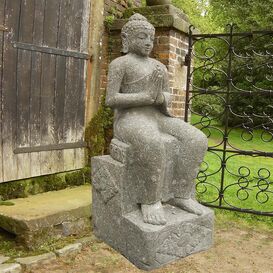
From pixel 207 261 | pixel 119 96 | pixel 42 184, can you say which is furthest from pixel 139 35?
pixel 42 184

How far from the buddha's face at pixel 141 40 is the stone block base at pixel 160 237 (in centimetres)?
116

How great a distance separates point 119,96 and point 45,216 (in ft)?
4.34

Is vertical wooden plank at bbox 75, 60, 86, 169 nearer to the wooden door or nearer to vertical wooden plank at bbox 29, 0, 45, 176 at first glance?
the wooden door

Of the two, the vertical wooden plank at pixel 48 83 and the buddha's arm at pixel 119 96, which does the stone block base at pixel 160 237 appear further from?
the vertical wooden plank at pixel 48 83

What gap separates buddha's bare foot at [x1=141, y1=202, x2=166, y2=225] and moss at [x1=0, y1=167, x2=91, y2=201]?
5.86ft

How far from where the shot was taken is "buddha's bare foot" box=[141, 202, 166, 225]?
255 centimetres

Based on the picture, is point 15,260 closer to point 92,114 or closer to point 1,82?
point 1,82

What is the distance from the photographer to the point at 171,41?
4371 mm

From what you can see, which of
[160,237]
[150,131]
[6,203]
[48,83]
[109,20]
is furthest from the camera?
[109,20]

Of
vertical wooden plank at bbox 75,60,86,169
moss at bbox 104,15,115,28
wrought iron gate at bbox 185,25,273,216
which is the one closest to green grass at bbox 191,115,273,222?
wrought iron gate at bbox 185,25,273,216

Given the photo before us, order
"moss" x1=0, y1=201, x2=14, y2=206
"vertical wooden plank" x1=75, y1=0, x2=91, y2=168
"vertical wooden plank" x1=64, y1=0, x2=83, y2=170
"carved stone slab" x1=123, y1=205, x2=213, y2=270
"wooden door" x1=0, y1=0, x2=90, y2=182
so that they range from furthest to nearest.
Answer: "vertical wooden plank" x1=75, y1=0, x2=91, y2=168 < "vertical wooden plank" x1=64, y1=0, x2=83, y2=170 < "wooden door" x1=0, y1=0, x2=90, y2=182 < "moss" x1=0, y1=201, x2=14, y2=206 < "carved stone slab" x1=123, y1=205, x2=213, y2=270

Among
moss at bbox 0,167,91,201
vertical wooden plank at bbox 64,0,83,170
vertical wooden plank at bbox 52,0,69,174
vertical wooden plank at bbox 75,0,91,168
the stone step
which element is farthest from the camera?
vertical wooden plank at bbox 75,0,91,168

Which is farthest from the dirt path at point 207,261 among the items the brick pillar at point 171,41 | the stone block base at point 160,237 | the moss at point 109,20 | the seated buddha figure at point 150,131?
the moss at point 109,20

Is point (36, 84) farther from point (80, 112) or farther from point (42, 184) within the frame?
point (42, 184)
